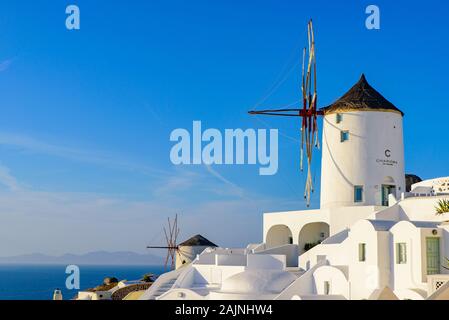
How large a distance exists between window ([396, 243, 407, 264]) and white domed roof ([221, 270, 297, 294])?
409 centimetres

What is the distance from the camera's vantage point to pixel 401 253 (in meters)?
20.7

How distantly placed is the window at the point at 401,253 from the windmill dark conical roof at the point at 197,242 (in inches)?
1104

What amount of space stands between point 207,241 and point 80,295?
43.0 ft

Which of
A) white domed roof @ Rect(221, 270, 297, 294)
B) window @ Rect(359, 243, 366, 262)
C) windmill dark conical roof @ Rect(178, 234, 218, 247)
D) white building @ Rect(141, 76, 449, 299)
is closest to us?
white building @ Rect(141, 76, 449, 299)

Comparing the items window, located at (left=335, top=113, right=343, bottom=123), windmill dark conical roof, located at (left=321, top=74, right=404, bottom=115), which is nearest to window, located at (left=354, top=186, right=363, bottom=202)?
window, located at (left=335, top=113, right=343, bottom=123)

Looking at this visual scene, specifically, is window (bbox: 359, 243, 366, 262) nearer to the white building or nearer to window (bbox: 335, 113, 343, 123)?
the white building

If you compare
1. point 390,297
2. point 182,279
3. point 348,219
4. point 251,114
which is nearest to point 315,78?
point 251,114

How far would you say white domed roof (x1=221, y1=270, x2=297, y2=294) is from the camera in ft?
73.4

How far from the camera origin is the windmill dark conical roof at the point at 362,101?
30.7 metres

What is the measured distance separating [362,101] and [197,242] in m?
21.1

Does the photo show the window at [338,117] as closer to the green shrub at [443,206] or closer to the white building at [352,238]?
the white building at [352,238]

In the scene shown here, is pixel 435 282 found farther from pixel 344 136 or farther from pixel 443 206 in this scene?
pixel 344 136
